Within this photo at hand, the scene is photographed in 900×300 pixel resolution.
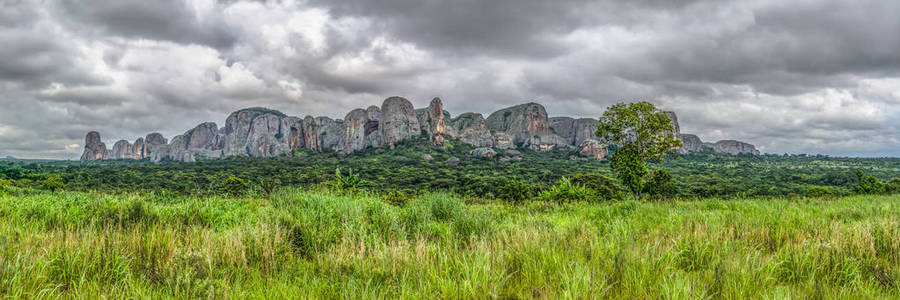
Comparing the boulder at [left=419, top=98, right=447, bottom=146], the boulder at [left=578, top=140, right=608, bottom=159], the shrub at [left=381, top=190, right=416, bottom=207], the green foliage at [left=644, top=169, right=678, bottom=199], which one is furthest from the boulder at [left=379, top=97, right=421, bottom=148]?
the shrub at [left=381, top=190, right=416, bottom=207]

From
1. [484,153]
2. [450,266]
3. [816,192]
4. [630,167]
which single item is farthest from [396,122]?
[450,266]

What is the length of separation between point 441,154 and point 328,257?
527ft

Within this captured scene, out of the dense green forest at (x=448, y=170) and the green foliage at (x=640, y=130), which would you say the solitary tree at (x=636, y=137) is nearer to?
the green foliage at (x=640, y=130)

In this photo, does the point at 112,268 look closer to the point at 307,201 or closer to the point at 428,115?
the point at 307,201

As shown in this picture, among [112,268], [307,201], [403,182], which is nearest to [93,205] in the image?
[307,201]

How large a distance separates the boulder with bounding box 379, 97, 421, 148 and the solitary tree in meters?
165

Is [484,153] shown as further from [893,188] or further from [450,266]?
[450,266]

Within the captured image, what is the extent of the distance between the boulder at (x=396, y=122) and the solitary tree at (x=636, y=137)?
540 ft

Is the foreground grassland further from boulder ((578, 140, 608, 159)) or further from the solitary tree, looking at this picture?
boulder ((578, 140, 608, 159))

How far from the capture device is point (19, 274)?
10.5 feet

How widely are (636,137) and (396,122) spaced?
171 metres

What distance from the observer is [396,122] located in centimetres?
18988

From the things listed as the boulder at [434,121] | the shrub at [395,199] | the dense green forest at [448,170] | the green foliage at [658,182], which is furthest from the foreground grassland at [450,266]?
the boulder at [434,121]

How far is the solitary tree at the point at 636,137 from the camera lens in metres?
23.1
